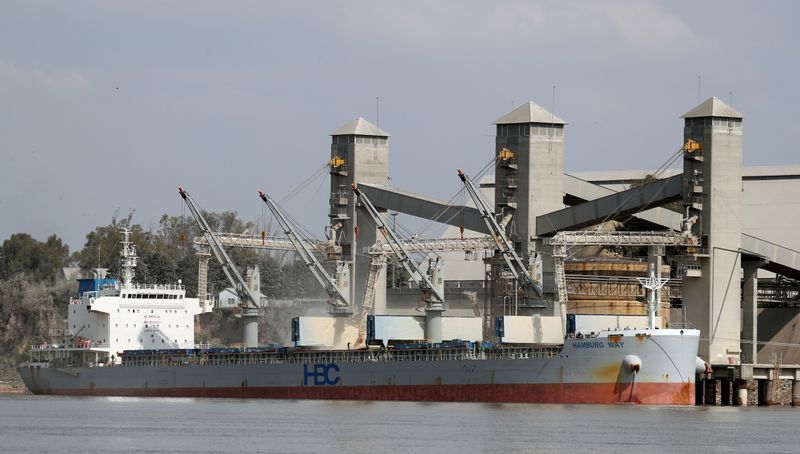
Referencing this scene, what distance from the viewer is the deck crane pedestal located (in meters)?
81.3

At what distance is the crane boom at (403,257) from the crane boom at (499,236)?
3.86 m

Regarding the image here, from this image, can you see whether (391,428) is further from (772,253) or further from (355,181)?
(355,181)

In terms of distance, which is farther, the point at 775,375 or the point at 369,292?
the point at 369,292

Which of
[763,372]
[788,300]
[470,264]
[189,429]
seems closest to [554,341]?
[763,372]

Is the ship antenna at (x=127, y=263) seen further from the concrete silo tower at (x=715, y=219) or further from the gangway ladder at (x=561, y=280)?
the concrete silo tower at (x=715, y=219)

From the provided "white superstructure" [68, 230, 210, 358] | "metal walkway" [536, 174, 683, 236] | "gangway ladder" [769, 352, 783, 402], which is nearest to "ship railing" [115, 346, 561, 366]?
"white superstructure" [68, 230, 210, 358]

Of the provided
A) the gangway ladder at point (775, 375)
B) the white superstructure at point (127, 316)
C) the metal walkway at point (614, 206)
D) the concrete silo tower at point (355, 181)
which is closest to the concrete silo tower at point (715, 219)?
the metal walkway at point (614, 206)

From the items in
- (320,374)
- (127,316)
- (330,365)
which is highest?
(127,316)

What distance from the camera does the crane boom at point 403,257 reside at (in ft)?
270

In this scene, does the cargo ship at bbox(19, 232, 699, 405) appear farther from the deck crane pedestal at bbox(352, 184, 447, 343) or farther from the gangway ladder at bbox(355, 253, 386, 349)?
the gangway ladder at bbox(355, 253, 386, 349)

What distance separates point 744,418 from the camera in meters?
67.5

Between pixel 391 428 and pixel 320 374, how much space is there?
22.6 meters

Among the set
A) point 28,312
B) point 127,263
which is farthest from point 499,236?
point 28,312

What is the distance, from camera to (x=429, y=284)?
270 ft
